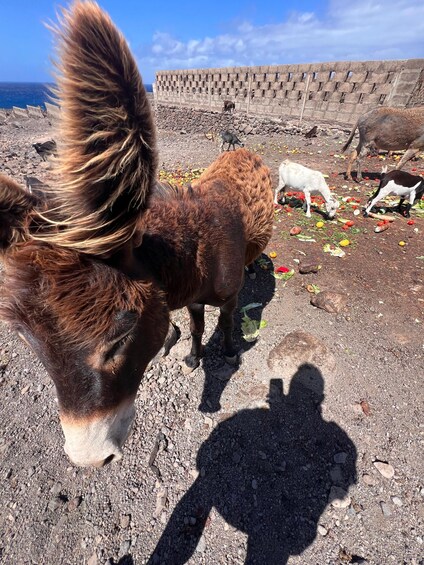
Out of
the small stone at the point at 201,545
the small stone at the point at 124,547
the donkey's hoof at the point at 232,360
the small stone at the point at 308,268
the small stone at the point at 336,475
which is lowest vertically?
the small stone at the point at 124,547

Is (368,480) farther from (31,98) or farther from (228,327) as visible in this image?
(31,98)

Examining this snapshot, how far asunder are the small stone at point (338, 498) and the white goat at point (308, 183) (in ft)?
20.9

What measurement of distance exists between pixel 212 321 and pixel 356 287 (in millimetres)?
2843

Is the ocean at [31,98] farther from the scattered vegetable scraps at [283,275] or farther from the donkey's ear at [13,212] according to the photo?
the scattered vegetable scraps at [283,275]

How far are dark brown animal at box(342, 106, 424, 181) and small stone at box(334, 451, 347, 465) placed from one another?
9.76 metres

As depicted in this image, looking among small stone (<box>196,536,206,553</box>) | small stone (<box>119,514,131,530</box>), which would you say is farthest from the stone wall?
small stone (<box>119,514,131,530</box>)

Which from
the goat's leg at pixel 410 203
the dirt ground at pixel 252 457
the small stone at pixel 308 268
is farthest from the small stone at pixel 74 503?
the goat's leg at pixel 410 203

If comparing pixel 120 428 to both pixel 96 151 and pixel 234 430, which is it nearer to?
pixel 96 151

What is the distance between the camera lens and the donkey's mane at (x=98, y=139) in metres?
1.03

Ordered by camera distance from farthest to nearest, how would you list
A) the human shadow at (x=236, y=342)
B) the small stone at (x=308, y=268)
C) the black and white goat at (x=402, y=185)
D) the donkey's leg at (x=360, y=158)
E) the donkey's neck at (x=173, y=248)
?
the donkey's leg at (x=360, y=158) < the black and white goat at (x=402, y=185) < the small stone at (x=308, y=268) < the human shadow at (x=236, y=342) < the donkey's neck at (x=173, y=248)

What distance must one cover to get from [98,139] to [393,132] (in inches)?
475

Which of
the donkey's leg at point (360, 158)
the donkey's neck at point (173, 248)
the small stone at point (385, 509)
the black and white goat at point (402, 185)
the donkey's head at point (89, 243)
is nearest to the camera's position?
the donkey's head at point (89, 243)

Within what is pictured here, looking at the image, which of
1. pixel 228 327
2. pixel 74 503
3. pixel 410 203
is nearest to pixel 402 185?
pixel 410 203

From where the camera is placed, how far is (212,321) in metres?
4.71
